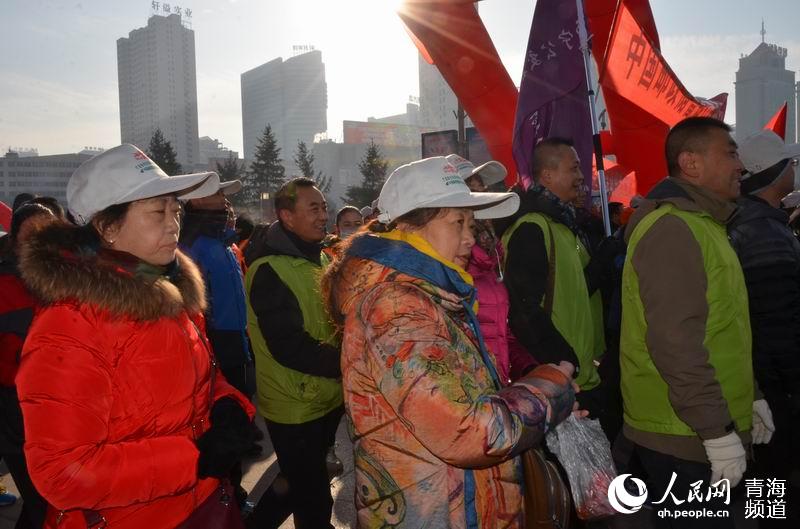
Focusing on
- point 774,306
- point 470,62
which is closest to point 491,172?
point 774,306

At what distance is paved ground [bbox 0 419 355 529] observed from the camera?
14.1ft

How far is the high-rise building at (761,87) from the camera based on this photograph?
17025cm

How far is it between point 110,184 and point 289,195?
187cm

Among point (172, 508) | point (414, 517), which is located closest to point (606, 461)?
point (414, 517)

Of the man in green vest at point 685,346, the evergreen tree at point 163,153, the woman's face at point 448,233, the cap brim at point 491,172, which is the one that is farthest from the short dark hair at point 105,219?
the evergreen tree at point 163,153

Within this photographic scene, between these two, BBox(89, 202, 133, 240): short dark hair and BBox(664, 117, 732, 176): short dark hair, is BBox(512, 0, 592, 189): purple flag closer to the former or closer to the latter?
BBox(664, 117, 732, 176): short dark hair

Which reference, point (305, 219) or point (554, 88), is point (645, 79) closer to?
point (554, 88)

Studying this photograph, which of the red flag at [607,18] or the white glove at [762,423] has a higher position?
the red flag at [607,18]

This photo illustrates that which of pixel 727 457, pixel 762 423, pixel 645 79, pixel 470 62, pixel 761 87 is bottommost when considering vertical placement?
pixel 762 423

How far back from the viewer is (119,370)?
1759 mm

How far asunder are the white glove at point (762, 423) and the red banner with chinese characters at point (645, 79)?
3.45 m

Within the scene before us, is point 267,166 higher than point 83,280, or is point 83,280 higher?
point 267,166

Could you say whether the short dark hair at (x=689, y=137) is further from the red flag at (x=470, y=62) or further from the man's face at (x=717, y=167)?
the red flag at (x=470, y=62)

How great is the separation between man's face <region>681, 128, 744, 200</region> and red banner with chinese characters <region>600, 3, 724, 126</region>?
2.84 metres
